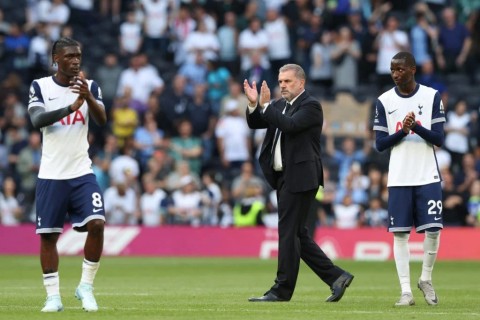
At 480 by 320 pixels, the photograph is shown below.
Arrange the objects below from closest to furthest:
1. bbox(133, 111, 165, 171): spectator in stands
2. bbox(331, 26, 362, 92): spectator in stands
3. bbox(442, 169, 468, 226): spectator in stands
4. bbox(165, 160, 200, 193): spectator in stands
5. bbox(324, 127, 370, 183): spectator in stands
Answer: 1. bbox(442, 169, 468, 226): spectator in stands
2. bbox(165, 160, 200, 193): spectator in stands
3. bbox(324, 127, 370, 183): spectator in stands
4. bbox(133, 111, 165, 171): spectator in stands
5. bbox(331, 26, 362, 92): spectator in stands

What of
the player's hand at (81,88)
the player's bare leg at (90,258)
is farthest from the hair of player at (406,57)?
the player's bare leg at (90,258)

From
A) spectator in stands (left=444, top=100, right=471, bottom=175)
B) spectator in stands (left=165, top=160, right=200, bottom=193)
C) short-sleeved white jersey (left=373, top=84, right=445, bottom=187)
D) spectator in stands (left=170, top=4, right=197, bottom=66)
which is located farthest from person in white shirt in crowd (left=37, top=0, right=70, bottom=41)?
short-sleeved white jersey (left=373, top=84, right=445, bottom=187)

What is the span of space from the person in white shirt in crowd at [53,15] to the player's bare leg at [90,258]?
761 inches

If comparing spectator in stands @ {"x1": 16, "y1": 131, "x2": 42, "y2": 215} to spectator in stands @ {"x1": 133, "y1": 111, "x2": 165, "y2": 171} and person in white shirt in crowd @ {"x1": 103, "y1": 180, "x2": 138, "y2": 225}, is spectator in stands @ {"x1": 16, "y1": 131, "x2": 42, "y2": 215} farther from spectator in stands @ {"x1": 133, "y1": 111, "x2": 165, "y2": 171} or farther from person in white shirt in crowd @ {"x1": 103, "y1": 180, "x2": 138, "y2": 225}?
spectator in stands @ {"x1": 133, "y1": 111, "x2": 165, "y2": 171}

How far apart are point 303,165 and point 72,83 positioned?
289cm

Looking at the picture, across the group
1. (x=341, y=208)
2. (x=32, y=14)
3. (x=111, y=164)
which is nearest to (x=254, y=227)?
(x=341, y=208)

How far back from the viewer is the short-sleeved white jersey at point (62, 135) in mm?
12359

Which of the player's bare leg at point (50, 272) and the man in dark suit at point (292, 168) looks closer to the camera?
the player's bare leg at point (50, 272)

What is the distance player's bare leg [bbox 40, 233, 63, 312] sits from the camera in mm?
12242

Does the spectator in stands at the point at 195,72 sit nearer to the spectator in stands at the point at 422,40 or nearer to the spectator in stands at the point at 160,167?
the spectator in stands at the point at 160,167

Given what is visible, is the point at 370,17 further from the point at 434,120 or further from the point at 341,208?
the point at 434,120

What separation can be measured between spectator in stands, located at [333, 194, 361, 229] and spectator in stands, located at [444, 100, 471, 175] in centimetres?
275

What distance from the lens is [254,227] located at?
87.2 feet

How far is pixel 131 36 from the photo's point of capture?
3169cm
